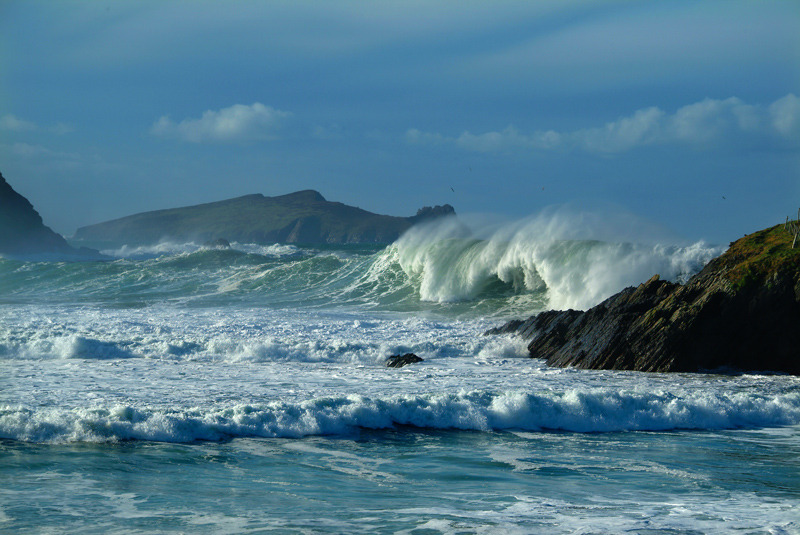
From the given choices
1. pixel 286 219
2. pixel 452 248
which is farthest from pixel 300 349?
pixel 286 219

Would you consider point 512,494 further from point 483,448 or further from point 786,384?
point 786,384

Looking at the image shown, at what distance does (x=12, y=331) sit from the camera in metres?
16.3

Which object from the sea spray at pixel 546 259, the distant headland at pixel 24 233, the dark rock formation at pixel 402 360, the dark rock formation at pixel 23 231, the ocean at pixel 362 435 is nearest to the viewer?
the ocean at pixel 362 435

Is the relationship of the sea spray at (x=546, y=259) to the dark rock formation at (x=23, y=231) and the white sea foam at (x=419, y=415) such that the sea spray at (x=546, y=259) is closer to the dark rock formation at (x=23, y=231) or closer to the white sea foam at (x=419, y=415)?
the white sea foam at (x=419, y=415)

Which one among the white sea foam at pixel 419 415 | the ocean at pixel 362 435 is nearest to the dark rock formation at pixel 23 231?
the ocean at pixel 362 435

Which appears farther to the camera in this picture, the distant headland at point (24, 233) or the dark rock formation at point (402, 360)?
the distant headland at point (24, 233)

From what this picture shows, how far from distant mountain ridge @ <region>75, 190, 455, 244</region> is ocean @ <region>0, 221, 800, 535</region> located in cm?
12583

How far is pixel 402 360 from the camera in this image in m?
14.3

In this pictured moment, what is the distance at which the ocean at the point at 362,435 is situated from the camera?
6152mm

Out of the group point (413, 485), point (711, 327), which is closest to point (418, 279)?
point (711, 327)

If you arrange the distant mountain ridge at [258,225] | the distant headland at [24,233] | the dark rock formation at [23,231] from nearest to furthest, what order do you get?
the distant headland at [24,233], the dark rock formation at [23,231], the distant mountain ridge at [258,225]

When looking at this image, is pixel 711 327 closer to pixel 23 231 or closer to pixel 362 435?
pixel 362 435

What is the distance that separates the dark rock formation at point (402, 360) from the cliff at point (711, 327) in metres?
2.64

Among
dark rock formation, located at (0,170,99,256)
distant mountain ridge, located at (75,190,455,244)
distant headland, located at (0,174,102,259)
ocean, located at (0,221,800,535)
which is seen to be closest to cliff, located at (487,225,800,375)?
ocean, located at (0,221,800,535)
